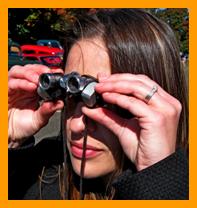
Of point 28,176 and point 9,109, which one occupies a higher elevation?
point 9,109

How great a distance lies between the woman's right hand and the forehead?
5.8 inches

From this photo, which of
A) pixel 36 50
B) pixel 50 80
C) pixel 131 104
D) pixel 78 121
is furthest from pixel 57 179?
pixel 36 50

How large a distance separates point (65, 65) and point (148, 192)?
2.44ft

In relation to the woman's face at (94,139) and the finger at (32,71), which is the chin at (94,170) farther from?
the finger at (32,71)

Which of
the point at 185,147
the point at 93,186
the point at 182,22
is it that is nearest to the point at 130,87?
the point at 185,147

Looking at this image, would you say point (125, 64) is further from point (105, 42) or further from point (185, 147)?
point (185, 147)

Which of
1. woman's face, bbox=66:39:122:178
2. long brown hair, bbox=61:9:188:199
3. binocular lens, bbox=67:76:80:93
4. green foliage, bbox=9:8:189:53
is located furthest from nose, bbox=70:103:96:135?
green foliage, bbox=9:8:189:53

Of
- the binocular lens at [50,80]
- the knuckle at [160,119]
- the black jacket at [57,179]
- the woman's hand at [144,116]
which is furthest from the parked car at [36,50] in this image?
the knuckle at [160,119]

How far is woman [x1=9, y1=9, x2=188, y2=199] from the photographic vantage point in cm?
119

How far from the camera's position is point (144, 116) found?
46.9 inches

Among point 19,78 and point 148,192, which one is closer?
point 148,192

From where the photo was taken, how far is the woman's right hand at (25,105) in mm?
1627

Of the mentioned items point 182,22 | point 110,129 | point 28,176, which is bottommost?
point 28,176

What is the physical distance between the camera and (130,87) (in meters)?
1.22
